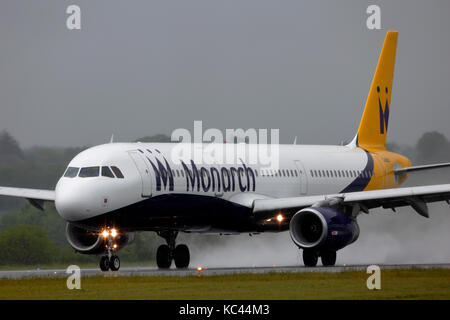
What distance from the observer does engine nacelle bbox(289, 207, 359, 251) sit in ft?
112

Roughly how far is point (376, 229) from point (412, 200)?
9880 mm

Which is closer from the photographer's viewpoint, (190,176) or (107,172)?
(107,172)

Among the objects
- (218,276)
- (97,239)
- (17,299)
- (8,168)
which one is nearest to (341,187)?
(97,239)

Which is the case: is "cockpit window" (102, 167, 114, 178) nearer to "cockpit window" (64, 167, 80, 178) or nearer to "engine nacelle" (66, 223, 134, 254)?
"cockpit window" (64, 167, 80, 178)

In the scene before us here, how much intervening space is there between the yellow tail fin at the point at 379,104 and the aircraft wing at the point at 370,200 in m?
9.73

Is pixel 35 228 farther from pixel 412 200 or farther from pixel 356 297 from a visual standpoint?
pixel 356 297

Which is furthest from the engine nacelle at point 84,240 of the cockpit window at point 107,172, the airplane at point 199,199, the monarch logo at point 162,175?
the cockpit window at point 107,172

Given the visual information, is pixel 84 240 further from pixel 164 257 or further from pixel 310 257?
pixel 310 257

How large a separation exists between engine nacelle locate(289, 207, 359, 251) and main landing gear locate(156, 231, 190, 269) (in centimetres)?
491

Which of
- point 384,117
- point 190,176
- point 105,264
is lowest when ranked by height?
point 105,264

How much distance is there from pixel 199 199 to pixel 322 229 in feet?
14.7

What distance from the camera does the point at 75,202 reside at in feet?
105

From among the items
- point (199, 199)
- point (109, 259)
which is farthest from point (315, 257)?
point (109, 259)

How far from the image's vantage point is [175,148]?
3678 cm
